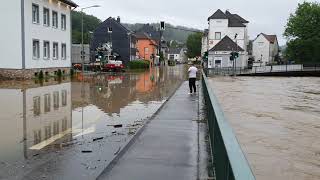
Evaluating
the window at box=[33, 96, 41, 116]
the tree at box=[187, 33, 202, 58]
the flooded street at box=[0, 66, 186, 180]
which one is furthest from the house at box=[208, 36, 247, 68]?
the tree at box=[187, 33, 202, 58]

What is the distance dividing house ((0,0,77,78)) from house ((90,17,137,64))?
39.0 m

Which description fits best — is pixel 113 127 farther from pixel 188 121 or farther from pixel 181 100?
pixel 181 100

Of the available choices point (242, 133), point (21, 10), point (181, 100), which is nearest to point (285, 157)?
point (242, 133)

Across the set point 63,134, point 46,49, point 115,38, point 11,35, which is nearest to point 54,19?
point 46,49

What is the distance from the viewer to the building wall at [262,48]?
129875 mm

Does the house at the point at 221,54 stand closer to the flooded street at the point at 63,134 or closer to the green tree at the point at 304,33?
the green tree at the point at 304,33

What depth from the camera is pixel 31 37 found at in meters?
38.5

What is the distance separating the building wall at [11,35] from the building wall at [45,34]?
77 centimetres

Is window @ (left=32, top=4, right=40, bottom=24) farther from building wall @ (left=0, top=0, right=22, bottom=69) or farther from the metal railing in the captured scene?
the metal railing

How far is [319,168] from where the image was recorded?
938cm

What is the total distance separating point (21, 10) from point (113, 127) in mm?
26315

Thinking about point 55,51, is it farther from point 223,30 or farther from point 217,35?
point 223,30

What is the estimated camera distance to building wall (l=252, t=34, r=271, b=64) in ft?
426

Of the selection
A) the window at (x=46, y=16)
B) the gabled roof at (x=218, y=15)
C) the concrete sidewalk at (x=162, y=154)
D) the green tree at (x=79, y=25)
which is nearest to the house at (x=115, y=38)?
the gabled roof at (x=218, y=15)
